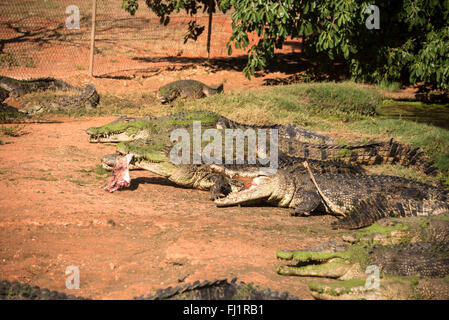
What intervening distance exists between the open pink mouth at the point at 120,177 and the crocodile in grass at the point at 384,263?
7.90 feet

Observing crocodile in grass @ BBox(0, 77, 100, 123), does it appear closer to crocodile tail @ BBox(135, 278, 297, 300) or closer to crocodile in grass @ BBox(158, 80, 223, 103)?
crocodile in grass @ BBox(158, 80, 223, 103)

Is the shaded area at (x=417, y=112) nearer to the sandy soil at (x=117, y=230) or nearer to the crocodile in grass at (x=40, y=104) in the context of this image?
the sandy soil at (x=117, y=230)

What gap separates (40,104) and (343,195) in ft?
22.0

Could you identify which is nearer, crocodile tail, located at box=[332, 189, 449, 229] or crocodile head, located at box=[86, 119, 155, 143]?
crocodile tail, located at box=[332, 189, 449, 229]

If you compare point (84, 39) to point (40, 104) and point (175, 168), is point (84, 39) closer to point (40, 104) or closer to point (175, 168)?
point (40, 104)

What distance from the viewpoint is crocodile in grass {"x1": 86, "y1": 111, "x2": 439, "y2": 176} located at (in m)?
7.14

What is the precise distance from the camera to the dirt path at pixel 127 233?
385 cm

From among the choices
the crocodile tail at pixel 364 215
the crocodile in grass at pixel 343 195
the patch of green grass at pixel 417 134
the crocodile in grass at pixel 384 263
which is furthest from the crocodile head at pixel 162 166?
the patch of green grass at pixel 417 134

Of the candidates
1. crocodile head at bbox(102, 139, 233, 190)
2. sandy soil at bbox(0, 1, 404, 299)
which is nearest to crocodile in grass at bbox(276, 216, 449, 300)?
sandy soil at bbox(0, 1, 404, 299)

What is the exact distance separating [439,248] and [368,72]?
9.43 m

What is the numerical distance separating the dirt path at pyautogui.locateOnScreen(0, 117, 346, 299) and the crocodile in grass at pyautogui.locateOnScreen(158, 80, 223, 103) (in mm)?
4305

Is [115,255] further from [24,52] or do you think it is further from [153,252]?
[24,52]

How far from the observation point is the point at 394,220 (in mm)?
4699
